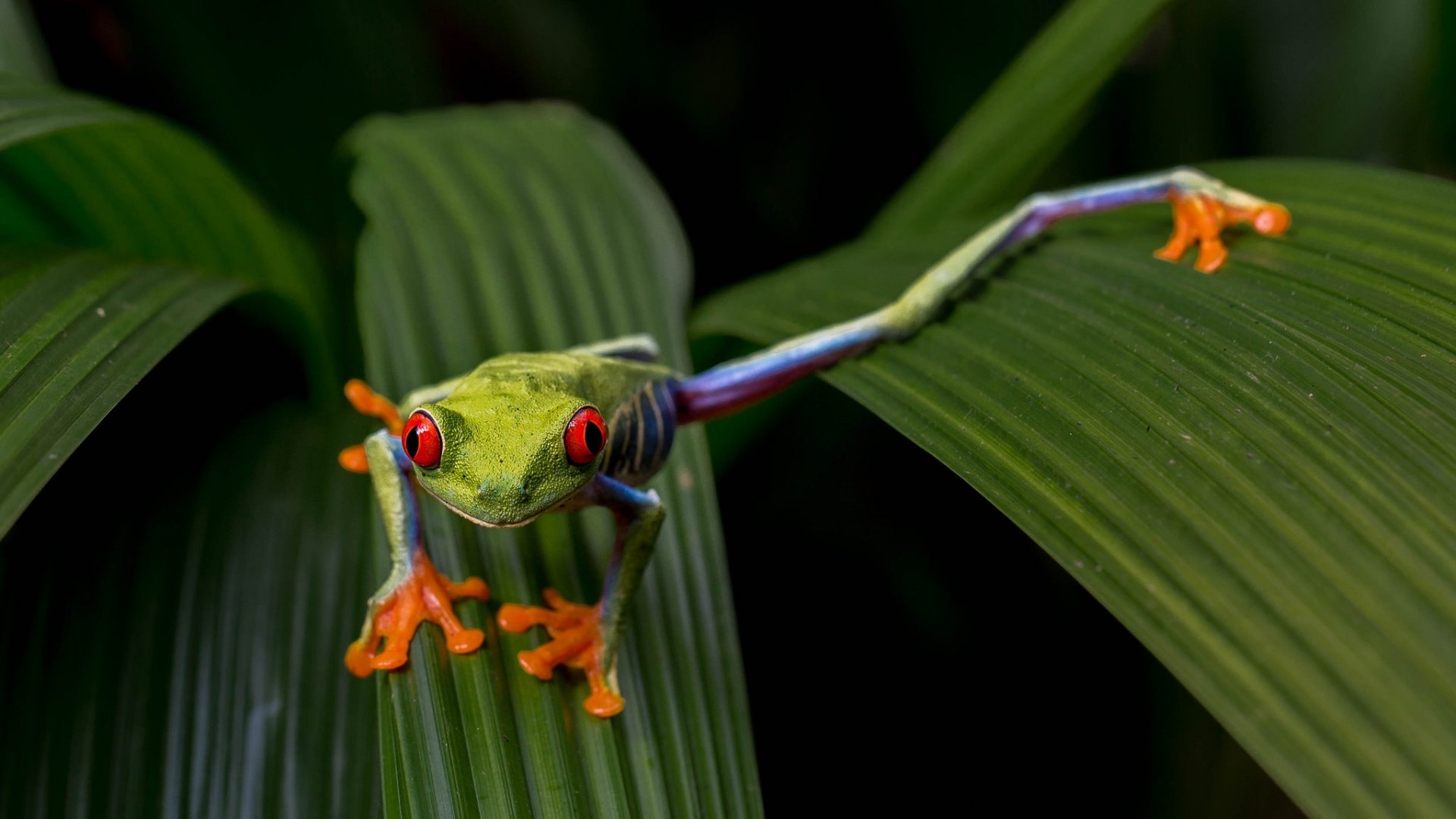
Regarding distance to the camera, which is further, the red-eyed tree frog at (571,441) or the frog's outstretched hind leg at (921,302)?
Result: the frog's outstretched hind leg at (921,302)

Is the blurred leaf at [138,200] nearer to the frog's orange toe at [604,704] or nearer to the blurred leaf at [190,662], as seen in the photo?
the blurred leaf at [190,662]

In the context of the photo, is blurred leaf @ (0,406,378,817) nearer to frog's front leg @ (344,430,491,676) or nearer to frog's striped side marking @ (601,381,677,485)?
frog's front leg @ (344,430,491,676)

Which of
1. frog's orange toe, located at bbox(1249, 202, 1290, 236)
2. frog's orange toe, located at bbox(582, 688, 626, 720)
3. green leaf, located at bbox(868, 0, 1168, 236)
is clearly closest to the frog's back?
frog's orange toe, located at bbox(582, 688, 626, 720)

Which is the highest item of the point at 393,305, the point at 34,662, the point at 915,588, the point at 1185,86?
the point at 1185,86

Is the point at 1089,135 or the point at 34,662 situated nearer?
the point at 34,662

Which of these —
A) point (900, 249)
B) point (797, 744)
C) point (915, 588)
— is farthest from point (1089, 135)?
point (797, 744)

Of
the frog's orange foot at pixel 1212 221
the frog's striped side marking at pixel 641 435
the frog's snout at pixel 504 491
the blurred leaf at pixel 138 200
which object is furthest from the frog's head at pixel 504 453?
the frog's orange foot at pixel 1212 221

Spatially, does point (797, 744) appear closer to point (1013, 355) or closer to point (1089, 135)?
point (1013, 355)
